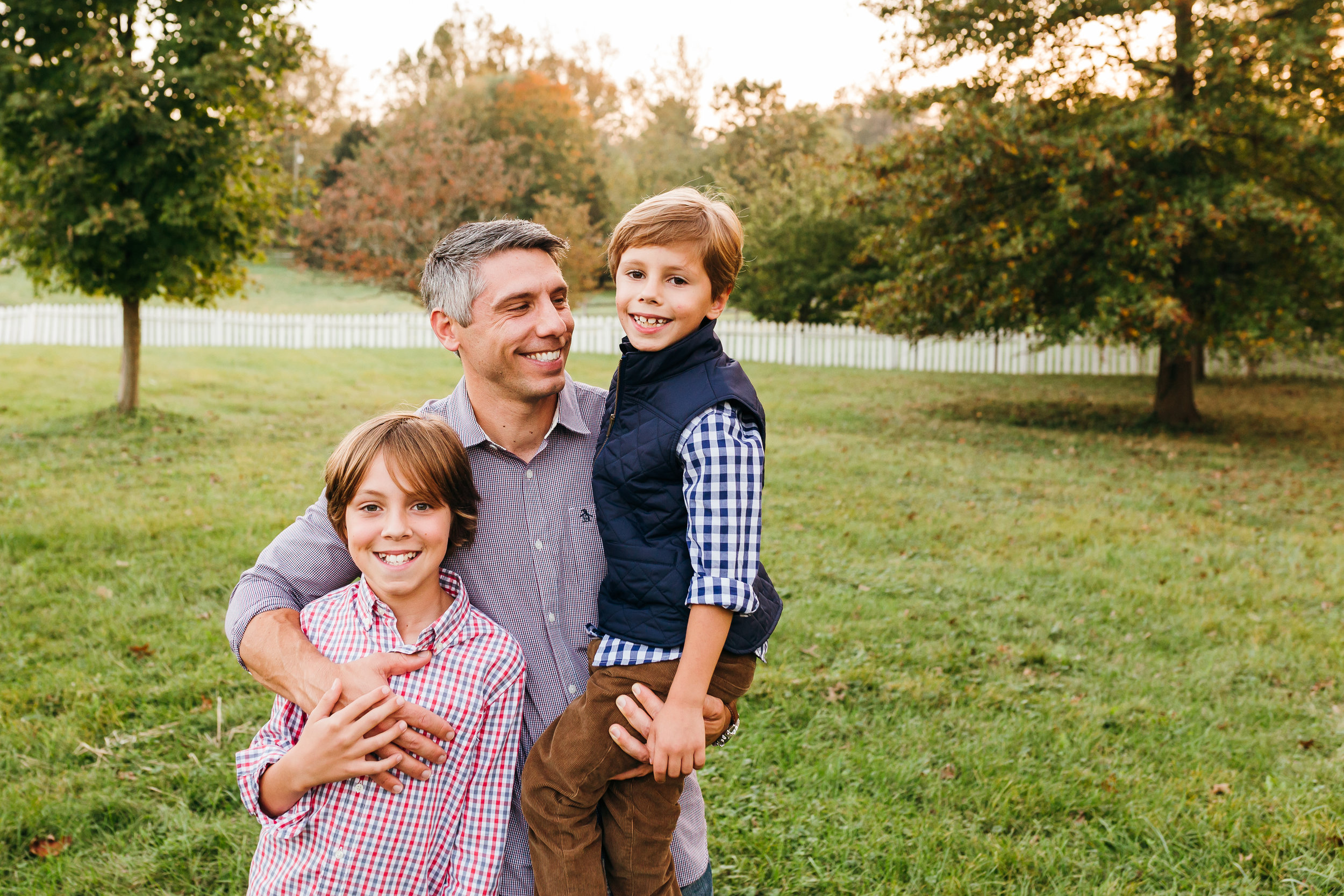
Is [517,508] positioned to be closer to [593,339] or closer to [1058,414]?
[1058,414]

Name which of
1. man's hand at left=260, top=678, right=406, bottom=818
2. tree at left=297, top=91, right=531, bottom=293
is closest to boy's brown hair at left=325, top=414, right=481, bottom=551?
man's hand at left=260, top=678, right=406, bottom=818

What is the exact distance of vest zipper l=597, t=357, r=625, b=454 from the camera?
229 cm

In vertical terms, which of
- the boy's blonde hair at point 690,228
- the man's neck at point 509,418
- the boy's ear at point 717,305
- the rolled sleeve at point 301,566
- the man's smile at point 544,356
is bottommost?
the rolled sleeve at point 301,566

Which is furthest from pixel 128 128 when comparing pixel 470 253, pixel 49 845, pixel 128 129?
pixel 470 253

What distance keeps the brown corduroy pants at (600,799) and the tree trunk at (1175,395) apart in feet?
49.3

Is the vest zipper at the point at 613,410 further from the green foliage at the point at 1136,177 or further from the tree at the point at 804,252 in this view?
the tree at the point at 804,252

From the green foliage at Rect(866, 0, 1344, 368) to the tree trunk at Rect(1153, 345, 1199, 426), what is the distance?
1.11 meters

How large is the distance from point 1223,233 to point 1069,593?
8.49 metres

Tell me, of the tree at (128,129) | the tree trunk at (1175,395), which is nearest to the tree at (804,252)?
the tree trunk at (1175,395)

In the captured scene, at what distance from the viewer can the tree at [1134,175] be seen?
12445 mm

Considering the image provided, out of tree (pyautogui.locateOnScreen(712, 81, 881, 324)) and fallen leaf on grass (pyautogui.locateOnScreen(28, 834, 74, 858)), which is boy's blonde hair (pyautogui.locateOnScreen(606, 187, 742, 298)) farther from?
tree (pyautogui.locateOnScreen(712, 81, 881, 324))

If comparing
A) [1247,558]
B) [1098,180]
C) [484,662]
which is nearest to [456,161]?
[1098,180]

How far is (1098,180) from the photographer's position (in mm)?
13109

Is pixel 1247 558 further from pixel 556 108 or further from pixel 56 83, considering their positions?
pixel 556 108
